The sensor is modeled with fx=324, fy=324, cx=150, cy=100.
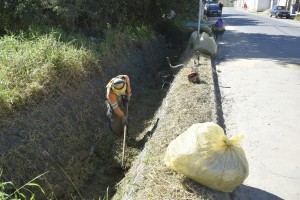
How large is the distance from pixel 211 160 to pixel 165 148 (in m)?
1.15

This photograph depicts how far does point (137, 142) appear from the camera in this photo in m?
6.49

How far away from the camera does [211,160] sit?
3.59m

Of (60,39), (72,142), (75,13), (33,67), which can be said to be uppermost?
(75,13)

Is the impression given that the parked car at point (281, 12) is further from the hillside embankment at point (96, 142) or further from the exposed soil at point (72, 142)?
the exposed soil at point (72, 142)

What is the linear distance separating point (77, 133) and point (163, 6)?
9.56 metres

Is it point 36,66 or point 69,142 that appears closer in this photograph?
point 69,142

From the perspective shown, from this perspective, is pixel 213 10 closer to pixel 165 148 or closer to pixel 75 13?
pixel 75 13

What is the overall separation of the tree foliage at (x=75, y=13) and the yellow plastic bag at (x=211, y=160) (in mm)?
7516

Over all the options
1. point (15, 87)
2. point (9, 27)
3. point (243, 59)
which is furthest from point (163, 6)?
point (15, 87)

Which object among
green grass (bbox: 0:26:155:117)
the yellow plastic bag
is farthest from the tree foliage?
the yellow plastic bag

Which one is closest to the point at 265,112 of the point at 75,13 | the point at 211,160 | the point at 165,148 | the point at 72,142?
the point at 165,148

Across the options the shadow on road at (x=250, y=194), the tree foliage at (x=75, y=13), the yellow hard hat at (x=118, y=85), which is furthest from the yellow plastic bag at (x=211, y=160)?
the tree foliage at (x=75, y=13)

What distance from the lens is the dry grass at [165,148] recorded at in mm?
3637

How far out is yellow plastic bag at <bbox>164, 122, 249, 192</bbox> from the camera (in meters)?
3.57
